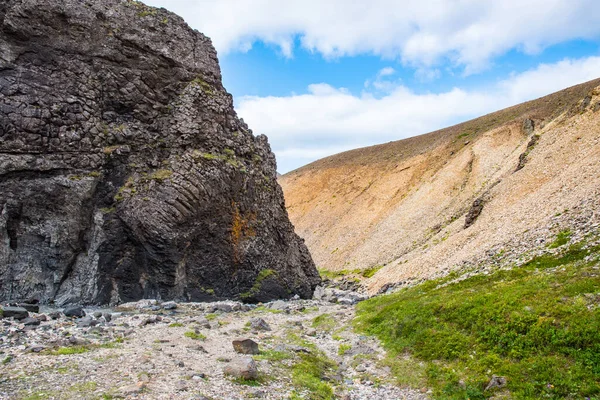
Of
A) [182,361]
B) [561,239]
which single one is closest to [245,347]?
[182,361]

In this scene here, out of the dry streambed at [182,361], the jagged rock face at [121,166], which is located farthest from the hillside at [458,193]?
the jagged rock face at [121,166]

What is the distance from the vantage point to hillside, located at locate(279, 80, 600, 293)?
35.0 meters

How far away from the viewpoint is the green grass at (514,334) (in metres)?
14.9

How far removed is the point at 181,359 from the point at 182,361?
52 centimetres

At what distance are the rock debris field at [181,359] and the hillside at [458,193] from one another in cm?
1499

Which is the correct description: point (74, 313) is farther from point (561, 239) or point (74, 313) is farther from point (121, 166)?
point (561, 239)

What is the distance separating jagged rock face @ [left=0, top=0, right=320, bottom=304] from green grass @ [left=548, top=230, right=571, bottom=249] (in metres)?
23.0

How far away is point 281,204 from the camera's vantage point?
4553 centimetres

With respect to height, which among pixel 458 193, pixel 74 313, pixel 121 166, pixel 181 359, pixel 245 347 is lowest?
pixel 245 347

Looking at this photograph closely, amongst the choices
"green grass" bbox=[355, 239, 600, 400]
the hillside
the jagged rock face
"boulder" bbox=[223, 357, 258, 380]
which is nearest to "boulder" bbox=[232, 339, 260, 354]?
"boulder" bbox=[223, 357, 258, 380]

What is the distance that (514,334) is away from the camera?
17.4 m

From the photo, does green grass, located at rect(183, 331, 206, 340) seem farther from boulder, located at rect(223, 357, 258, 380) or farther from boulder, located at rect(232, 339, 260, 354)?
boulder, located at rect(223, 357, 258, 380)

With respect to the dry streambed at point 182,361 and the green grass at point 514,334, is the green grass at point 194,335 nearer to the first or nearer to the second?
the dry streambed at point 182,361

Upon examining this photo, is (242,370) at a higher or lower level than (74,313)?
lower
